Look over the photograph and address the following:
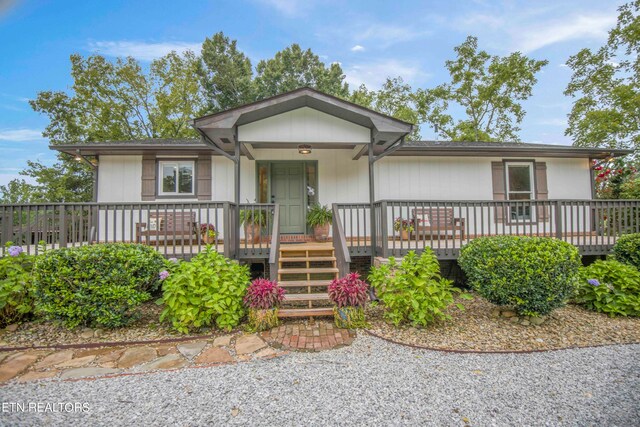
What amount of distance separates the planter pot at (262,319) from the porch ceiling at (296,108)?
11.4 feet

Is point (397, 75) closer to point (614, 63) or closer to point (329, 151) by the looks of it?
point (614, 63)

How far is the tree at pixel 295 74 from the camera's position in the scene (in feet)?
56.8

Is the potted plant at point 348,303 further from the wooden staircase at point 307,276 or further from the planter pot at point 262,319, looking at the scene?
the planter pot at point 262,319

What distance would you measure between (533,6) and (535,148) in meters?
7.25

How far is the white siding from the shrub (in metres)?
3.62

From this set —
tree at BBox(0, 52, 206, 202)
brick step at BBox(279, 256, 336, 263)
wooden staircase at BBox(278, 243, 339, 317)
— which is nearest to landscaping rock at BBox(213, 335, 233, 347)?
wooden staircase at BBox(278, 243, 339, 317)

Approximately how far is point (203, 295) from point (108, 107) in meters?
18.3

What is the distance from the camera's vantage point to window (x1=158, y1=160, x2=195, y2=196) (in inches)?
304

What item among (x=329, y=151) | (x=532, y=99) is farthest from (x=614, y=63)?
(x=329, y=151)

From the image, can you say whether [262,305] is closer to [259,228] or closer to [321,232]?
[259,228]

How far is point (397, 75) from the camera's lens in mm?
21375

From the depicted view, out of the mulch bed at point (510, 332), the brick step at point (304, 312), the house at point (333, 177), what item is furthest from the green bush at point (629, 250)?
the brick step at point (304, 312)

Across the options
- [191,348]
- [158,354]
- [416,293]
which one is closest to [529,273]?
[416,293]

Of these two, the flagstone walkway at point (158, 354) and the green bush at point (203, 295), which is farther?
the green bush at point (203, 295)
